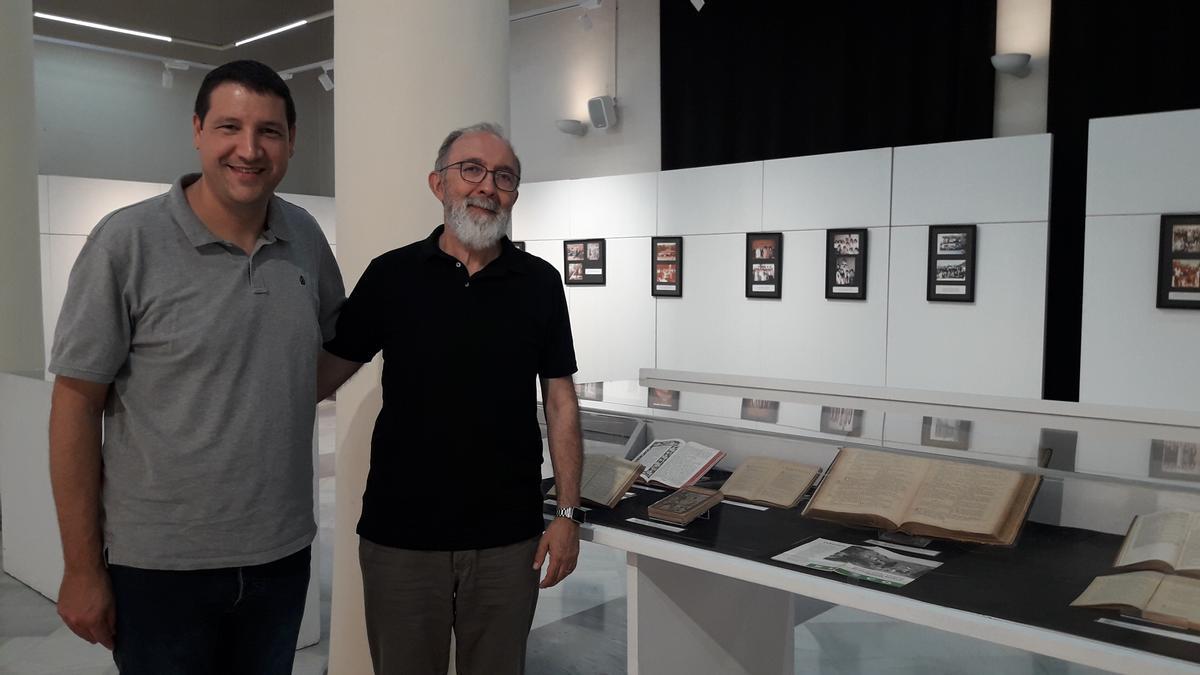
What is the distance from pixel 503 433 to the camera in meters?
2.28

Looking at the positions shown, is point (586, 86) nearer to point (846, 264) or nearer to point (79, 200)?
point (846, 264)

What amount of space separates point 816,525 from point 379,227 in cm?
176

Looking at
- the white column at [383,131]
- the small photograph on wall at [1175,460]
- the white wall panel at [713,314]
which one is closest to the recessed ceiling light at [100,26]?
the white wall panel at [713,314]

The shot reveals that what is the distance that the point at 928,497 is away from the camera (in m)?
2.46

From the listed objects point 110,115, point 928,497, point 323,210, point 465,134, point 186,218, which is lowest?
point 928,497

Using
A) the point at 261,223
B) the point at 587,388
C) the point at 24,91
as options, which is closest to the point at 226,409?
the point at 261,223

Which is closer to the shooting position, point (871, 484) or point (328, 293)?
point (328, 293)

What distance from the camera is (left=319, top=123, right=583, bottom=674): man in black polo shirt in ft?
7.36

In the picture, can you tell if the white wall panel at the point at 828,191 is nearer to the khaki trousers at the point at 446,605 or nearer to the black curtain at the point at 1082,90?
the black curtain at the point at 1082,90

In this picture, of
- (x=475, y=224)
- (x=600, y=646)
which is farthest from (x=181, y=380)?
(x=600, y=646)

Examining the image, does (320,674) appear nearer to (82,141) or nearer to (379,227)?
(379,227)

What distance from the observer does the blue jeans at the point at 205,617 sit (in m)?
1.87

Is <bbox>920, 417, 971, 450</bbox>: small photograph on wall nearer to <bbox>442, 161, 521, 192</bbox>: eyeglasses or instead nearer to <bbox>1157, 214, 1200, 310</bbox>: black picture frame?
<bbox>442, 161, 521, 192</bbox>: eyeglasses

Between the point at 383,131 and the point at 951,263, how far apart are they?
5.59m
